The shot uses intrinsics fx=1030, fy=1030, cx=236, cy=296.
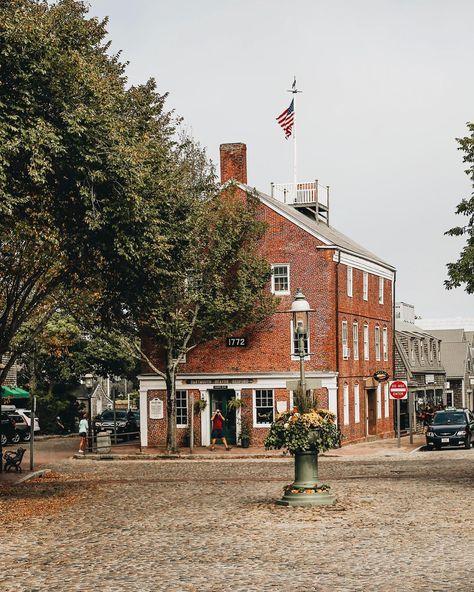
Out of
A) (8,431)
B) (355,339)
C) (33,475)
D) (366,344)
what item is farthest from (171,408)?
(366,344)

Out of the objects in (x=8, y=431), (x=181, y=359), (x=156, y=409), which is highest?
(x=181, y=359)

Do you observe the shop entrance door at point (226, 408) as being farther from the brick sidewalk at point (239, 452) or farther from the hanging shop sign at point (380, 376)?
the hanging shop sign at point (380, 376)

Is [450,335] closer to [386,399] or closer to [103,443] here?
[386,399]

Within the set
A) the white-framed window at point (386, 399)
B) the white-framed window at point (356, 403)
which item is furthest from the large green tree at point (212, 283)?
the white-framed window at point (386, 399)

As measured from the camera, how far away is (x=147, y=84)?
27.3 m

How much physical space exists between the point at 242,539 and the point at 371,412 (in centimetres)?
3788

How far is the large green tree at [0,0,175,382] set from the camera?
19594 millimetres

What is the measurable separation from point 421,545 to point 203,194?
91.9 ft

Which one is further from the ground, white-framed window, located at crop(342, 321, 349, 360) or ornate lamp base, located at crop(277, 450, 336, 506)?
white-framed window, located at crop(342, 321, 349, 360)

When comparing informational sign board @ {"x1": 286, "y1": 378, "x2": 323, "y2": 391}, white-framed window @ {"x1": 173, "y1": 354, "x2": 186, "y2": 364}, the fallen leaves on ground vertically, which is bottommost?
the fallen leaves on ground

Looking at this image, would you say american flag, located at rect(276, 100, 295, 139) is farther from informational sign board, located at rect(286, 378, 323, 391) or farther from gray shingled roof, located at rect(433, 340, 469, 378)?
gray shingled roof, located at rect(433, 340, 469, 378)

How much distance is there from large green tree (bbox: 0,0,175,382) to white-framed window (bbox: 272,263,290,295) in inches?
824

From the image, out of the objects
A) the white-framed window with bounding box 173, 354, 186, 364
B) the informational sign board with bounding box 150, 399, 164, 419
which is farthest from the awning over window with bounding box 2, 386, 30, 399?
the white-framed window with bounding box 173, 354, 186, 364

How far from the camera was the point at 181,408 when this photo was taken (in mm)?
46969
